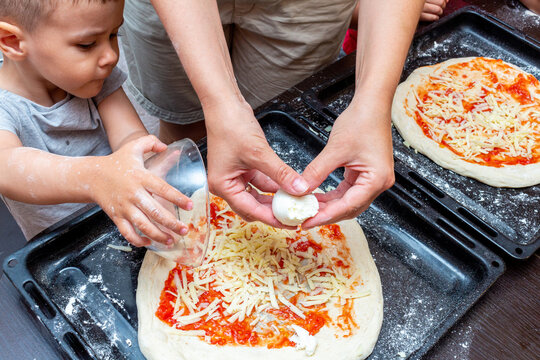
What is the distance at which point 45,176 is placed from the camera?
119cm

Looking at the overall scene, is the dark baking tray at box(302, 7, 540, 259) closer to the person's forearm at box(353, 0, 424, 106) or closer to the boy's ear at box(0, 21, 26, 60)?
the person's forearm at box(353, 0, 424, 106)

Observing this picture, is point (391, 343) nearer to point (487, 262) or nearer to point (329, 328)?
point (329, 328)

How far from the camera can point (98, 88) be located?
1.46 meters

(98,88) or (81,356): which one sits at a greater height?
(98,88)

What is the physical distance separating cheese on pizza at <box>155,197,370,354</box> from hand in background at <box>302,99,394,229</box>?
22 cm

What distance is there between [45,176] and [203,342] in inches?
22.7

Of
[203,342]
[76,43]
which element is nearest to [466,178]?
[203,342]

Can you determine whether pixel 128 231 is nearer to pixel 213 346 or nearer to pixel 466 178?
pixel 213 346

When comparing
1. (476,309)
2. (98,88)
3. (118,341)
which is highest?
(98,88)

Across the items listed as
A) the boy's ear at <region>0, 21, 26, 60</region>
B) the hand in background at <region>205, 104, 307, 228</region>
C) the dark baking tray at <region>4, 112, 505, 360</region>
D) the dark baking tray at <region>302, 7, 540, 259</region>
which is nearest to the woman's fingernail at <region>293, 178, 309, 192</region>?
the hand in background at <region>205, 104, 307, 228</region>

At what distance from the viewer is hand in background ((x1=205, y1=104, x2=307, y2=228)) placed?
3.74ft

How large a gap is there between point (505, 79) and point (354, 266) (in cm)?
127

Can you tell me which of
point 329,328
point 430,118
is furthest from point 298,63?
point 329,328

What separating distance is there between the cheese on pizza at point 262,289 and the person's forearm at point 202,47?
44 centimetres
